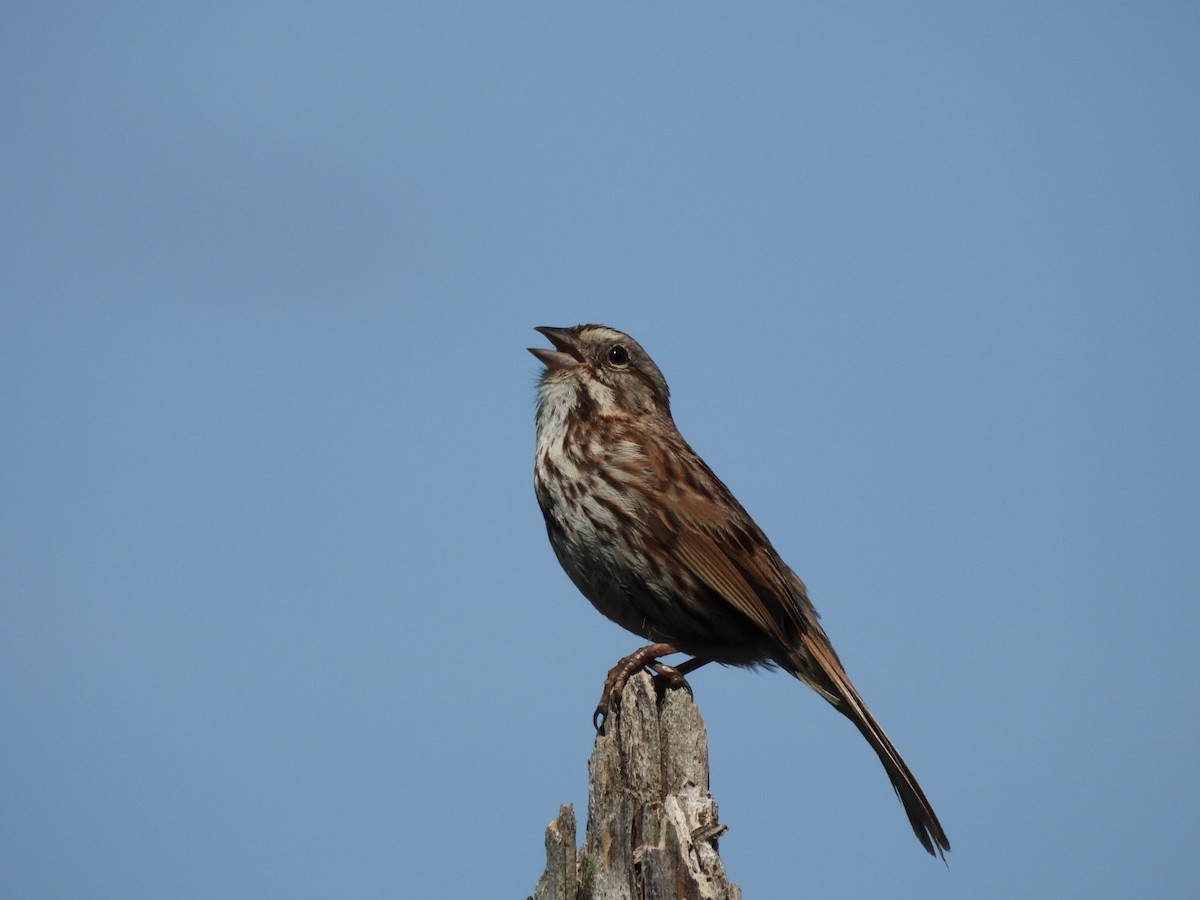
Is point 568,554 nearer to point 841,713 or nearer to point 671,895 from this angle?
point 841,713

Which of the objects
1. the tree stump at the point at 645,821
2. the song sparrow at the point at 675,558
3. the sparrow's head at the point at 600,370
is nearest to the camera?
the tree stump at the point at 645,821

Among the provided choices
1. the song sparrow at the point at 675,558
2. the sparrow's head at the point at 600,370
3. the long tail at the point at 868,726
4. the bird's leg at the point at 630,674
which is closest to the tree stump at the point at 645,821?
the bird's leg at the point at 630,674

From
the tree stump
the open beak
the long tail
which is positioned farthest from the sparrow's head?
the tree stump

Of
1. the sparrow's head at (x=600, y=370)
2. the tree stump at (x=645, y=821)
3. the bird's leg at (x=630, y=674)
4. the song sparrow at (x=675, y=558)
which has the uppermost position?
the sparrow's head at (x=600, y=370)

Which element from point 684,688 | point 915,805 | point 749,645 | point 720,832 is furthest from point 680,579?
point 720,832

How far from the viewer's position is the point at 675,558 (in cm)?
765

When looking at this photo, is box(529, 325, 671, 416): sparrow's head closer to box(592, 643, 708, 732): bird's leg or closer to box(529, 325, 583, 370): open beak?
box(529, 325, 583, 370): open beak

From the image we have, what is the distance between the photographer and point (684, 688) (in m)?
6.46

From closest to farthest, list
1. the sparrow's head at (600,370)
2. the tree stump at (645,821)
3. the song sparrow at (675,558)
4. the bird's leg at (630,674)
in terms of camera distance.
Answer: the tree stump at (645,821) → the bird's leg at (630,674) → the song sparrow at (675,558) → the sparrow's head at (600,370)

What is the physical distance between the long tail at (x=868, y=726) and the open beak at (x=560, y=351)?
2225mm

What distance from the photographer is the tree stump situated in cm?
526

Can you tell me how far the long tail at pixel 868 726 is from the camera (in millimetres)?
7332

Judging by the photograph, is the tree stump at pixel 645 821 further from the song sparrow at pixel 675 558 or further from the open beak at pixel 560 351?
the open beak at pixel 560 351

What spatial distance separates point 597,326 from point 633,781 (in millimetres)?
3787
